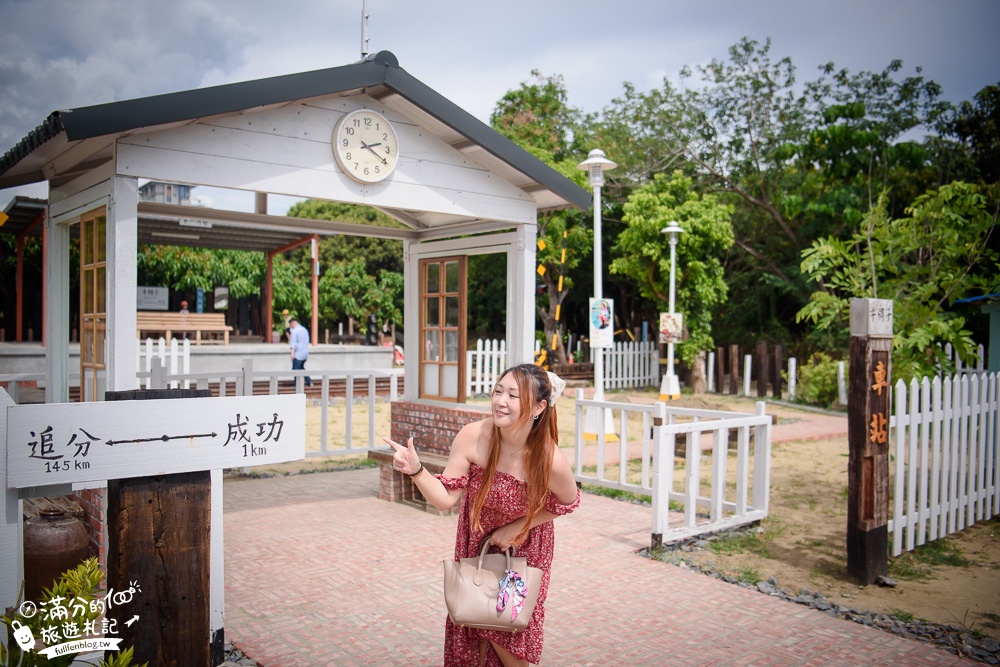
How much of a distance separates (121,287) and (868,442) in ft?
17.4

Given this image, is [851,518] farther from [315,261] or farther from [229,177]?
[315,261]

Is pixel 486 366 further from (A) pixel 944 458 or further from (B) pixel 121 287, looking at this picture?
(B) pixel 121 287

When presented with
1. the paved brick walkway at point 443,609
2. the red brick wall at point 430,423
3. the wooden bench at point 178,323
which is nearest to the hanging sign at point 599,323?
the red brick wall at point 430,423

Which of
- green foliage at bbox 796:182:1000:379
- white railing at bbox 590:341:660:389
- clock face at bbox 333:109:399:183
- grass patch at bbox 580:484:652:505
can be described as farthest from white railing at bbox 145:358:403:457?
white railing at bbox 590:341:660:389

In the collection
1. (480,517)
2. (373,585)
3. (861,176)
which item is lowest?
(373,585)

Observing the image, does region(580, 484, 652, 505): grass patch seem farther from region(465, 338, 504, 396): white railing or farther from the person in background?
region(465, 338, 504, 396): white railing

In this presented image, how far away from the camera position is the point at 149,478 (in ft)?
9.80

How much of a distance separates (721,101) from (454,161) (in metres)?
19.3

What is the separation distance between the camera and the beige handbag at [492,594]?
2.97 metres

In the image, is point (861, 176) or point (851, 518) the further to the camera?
point (861, 176)

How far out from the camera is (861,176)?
2017cm

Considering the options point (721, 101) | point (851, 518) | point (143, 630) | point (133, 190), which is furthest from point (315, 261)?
point (143, 630)

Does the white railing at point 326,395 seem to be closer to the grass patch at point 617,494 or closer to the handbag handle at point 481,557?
the grass patch at point 617,494

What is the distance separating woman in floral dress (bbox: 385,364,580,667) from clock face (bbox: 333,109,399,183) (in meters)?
3.71
